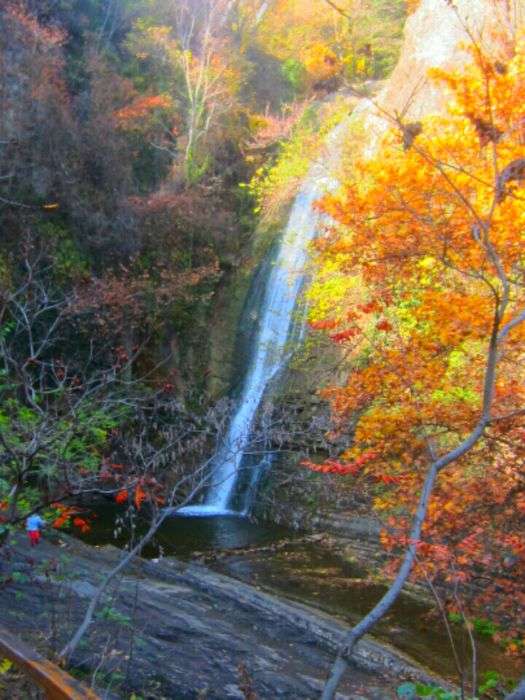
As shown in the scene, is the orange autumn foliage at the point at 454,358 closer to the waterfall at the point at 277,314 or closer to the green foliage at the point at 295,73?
the waterfall at the point at 277,314

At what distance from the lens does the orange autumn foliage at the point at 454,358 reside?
23.5 ft

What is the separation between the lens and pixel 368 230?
9516 millimetres

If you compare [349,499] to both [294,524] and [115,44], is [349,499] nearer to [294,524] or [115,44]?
[294,524]

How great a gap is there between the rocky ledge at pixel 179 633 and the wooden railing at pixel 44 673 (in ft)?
3.59

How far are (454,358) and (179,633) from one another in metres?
6.74

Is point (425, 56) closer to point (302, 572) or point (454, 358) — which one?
point (454, 358)

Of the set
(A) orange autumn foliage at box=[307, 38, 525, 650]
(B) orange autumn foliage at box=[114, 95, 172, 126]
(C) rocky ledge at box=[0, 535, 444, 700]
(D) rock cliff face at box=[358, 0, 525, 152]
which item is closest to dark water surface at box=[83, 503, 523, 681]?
(A) orange autumn foliage at box=[307, 38, 525, 650]

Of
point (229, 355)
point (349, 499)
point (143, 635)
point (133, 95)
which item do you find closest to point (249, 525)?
point (349, 499)

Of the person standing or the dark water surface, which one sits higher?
the person standing

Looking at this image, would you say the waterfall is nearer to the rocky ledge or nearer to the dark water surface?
the dark water surface

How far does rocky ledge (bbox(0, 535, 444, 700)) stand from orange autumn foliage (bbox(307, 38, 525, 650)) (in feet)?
4.69

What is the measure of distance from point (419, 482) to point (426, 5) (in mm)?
16206

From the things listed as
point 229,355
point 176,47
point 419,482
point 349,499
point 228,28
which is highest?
point 228,28

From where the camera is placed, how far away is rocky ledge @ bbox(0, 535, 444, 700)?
4.47 m
